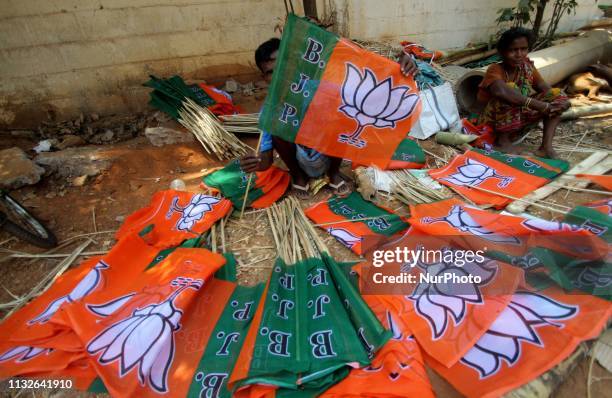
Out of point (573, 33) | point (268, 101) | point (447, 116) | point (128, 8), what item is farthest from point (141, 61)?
point (573, 33)

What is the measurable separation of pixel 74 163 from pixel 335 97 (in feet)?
9.21

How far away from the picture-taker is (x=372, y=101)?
2137 mm

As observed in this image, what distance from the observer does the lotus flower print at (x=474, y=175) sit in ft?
8.60

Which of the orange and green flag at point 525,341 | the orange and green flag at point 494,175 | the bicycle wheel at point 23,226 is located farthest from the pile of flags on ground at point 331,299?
the bicycle wheel at point 23,226

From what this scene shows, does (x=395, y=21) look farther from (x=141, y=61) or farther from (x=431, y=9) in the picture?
(x=141, y=61)

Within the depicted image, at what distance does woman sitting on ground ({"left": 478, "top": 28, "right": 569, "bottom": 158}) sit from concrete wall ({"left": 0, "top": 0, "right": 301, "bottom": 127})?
288 centimetres

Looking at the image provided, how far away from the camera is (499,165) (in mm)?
2805

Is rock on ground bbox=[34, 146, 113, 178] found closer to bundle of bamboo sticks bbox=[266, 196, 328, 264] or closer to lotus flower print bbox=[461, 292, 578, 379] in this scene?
bundle of bamboo sticks bbox=[266, 196, 328, 264]

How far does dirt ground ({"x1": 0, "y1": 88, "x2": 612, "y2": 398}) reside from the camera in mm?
2059

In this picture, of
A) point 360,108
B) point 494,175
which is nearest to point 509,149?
point 494,175

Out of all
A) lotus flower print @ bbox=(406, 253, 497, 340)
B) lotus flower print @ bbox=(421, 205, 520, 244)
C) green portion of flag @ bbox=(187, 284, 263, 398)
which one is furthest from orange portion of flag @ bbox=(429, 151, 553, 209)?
green portion of flag @ bbox=(187, 284, 263, 398)

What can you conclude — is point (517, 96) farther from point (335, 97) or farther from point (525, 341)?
point (525, 341)

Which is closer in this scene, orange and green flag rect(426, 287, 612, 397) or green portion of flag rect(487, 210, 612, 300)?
orange and green flag rect(426, 287, 612, 397)

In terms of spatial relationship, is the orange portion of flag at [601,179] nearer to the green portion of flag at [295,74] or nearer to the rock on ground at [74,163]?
the green portion of flag at [295,74]
